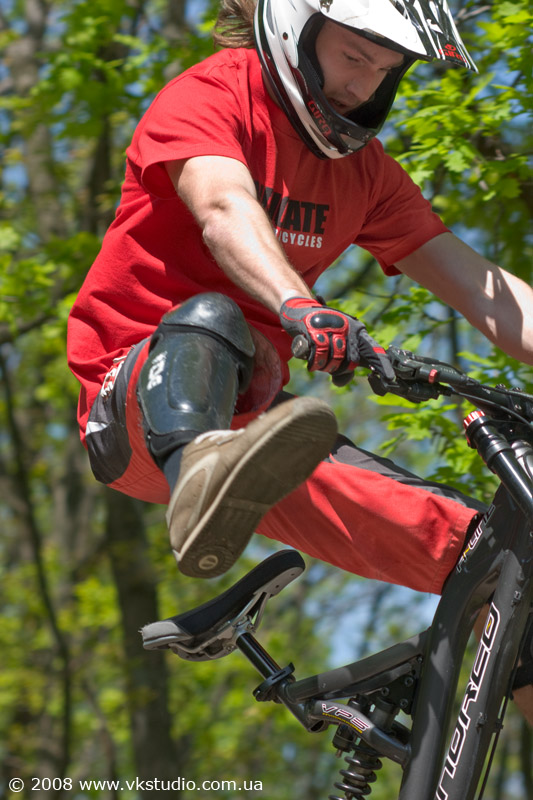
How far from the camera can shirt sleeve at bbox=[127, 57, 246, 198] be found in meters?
2.52

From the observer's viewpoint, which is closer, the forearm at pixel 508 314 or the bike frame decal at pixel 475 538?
the bike frame decal at pixel 475 538

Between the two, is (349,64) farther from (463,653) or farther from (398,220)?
(463,653)

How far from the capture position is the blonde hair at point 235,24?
3166mm

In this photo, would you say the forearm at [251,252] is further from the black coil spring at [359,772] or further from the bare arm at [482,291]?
the black coil spring at [359,772]

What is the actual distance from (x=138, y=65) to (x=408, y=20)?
4.05 m

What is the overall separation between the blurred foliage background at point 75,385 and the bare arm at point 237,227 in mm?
1614

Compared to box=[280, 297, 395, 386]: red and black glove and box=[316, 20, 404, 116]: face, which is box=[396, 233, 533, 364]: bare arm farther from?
box=[280, 297, 395, 386]: red and black glove

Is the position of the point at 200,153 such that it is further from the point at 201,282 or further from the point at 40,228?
the point at 40,228

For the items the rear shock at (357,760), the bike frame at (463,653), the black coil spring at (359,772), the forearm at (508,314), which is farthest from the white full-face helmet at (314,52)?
the black coil spring at (359,772)

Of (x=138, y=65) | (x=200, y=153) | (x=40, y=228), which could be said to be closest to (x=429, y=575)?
(x=200, y=153)

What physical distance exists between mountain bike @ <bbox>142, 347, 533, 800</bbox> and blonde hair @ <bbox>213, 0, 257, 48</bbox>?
147 centimetres

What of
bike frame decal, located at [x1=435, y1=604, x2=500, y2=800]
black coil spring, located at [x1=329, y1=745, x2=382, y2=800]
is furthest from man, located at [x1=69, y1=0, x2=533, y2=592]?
black coil spring, located at [x1=329, y1=745, x2=382, y2=800]

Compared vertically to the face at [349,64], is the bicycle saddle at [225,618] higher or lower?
lower

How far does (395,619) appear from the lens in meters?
16.5
